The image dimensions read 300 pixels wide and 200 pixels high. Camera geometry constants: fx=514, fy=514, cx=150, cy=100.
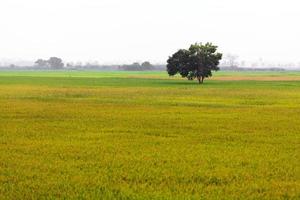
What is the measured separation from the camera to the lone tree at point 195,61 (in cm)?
8450

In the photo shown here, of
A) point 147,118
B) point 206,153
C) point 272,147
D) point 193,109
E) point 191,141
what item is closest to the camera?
point 206,153

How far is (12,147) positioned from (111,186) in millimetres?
6915

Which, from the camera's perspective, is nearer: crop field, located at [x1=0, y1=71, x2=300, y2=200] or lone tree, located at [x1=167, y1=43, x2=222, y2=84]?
crop field, located at [x1=0, y1=71, x2=300, y2=200]

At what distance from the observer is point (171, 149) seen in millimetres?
18000

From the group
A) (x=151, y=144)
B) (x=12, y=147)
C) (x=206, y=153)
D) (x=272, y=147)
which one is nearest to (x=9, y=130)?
(x=12, y=147)

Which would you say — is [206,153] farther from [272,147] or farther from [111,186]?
[111,186]

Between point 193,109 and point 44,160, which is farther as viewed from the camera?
point 193,109

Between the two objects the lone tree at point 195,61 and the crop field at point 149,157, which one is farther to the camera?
the lone tree at point 195,61

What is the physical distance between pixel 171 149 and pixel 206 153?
55.3 inches

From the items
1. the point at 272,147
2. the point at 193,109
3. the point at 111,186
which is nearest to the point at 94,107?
the point at 193,109

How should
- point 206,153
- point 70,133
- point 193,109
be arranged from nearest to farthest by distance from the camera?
point 206,153
point 70,133
point 193,109

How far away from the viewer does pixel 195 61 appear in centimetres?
8406

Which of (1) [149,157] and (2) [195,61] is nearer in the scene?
(1) [149,157]

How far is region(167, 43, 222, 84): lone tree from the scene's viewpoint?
277 feet
